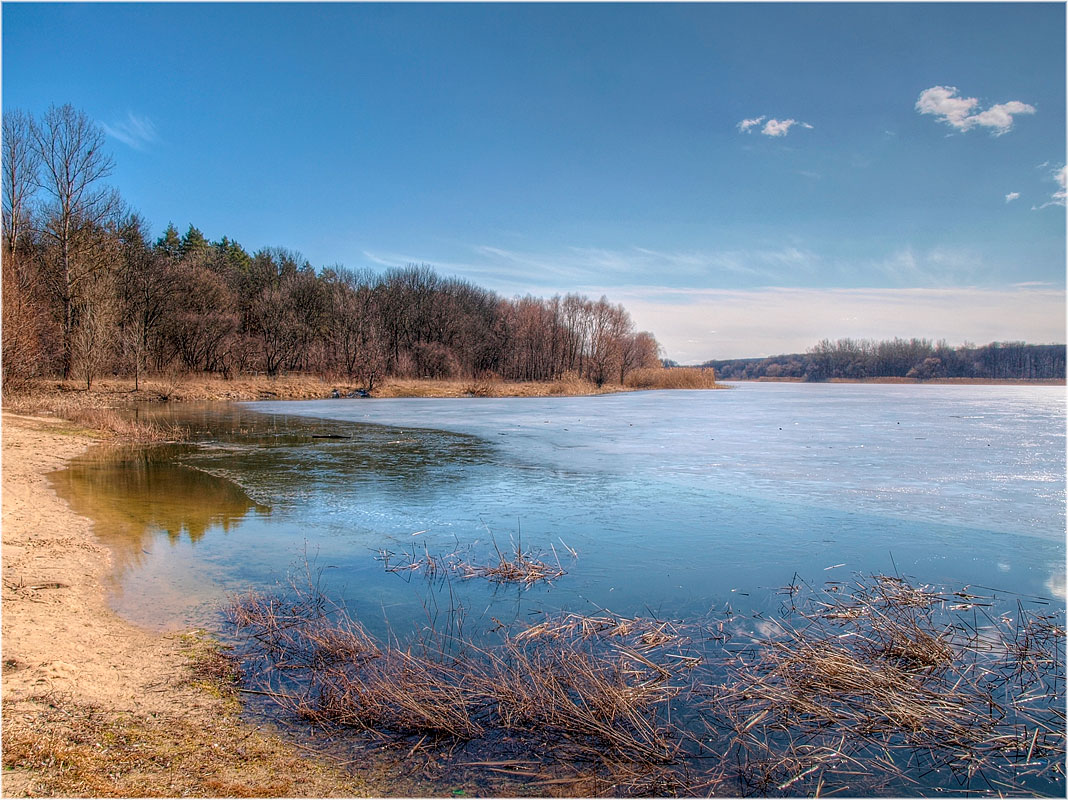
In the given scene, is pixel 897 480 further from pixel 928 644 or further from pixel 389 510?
pixel 389 510

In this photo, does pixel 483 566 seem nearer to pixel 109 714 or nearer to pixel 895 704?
pixel 109 714

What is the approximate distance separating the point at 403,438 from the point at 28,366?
1046 cm

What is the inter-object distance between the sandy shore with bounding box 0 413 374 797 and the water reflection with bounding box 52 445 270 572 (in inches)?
52.3

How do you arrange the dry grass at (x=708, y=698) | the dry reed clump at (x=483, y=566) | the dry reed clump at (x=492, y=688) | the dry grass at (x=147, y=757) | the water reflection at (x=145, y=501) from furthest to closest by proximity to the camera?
the water reflection at (x=145, y=501)
the dry reed clump at (x=483, y=566)
the dry reed clump at (x=492, y=688)
the dry grass at (x=708, y=698)
the dry grass at (x=147, y=757)

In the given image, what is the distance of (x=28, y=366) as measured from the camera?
17.1m

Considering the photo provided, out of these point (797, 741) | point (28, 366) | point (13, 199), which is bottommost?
point (797, 741)

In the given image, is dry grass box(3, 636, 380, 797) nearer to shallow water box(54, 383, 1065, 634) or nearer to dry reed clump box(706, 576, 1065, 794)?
shallow water box(54, 383, 1065, 634)

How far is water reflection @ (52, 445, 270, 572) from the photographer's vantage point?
22.4ft

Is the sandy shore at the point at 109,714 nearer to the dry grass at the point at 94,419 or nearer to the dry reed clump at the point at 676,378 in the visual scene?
the dry grass at the point at 94,419

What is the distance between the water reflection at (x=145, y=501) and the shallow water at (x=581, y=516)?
0.14 feet

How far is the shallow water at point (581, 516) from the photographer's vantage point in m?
5.18

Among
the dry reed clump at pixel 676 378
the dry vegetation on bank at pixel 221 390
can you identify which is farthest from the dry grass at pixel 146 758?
the dry reed clump at pixel 676 378

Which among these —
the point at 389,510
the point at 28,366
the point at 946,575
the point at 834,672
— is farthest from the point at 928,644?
the point at 28,366

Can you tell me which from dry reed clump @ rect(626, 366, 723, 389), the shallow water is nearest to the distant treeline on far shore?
dry reed clump @ rect(626, 366, 723, 389)
